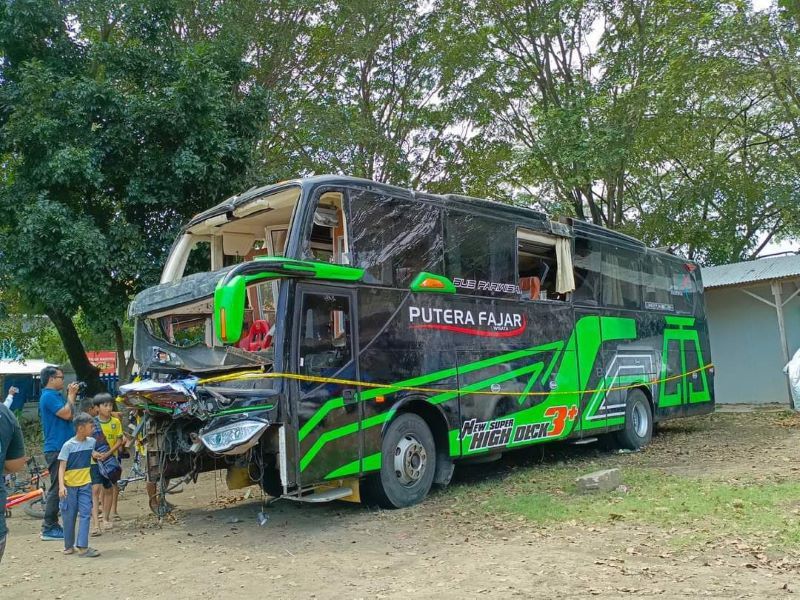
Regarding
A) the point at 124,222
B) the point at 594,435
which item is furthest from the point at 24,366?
the point at 594,435

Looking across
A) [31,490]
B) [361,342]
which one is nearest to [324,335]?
[361,342]

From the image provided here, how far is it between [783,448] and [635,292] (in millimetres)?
3486

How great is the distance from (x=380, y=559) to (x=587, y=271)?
22.7ft

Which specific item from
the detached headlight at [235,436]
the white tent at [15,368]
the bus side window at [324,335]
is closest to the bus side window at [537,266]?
the bus side window at [324,335]

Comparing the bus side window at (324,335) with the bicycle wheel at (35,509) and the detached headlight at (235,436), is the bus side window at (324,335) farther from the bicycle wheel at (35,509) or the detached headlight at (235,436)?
the bicycle wheel at (35,509)

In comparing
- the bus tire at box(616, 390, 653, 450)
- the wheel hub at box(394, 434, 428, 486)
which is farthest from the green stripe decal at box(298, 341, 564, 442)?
the bus tire at box(616, 390, 653, 450)

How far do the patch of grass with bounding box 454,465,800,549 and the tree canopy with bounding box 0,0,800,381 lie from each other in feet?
26.1

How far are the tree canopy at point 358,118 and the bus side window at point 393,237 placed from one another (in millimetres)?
5766

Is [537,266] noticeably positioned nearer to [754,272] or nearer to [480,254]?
[480,254]

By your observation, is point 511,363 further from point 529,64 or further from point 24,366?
point 24,366

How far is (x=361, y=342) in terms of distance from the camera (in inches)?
305

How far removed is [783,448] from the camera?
11.3m

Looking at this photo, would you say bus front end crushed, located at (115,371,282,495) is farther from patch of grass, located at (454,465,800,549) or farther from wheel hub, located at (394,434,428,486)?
patch of grass, located at (454,465,800,549)

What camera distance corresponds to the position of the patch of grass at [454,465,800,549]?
6.37m
